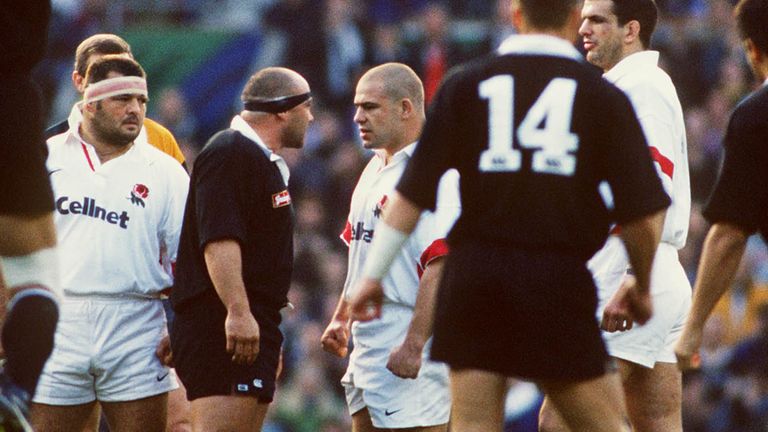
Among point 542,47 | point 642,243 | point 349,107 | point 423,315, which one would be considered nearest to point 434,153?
point 542,47

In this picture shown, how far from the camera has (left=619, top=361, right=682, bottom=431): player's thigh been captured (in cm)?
755

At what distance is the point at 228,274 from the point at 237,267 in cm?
6

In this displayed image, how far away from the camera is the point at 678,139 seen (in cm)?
762

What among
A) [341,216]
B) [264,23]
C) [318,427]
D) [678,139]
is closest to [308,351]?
[318,427]

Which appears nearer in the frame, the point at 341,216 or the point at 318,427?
the point at 318,427

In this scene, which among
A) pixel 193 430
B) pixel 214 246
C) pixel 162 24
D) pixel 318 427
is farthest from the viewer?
pixel 162 24

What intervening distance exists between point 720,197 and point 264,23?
1143cm

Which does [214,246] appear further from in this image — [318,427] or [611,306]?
[318,427]

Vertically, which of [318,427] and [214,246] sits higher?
[214,246]

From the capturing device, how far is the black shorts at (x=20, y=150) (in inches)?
230

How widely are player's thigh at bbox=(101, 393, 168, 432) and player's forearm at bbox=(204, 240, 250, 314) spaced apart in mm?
792

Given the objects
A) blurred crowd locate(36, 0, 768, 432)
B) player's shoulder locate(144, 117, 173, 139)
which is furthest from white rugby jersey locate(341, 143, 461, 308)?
blurred crowd locate(36, 0, 768, 432)

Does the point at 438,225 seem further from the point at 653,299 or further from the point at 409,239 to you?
the point at 653,299

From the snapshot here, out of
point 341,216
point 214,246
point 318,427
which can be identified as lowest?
point 318,427
